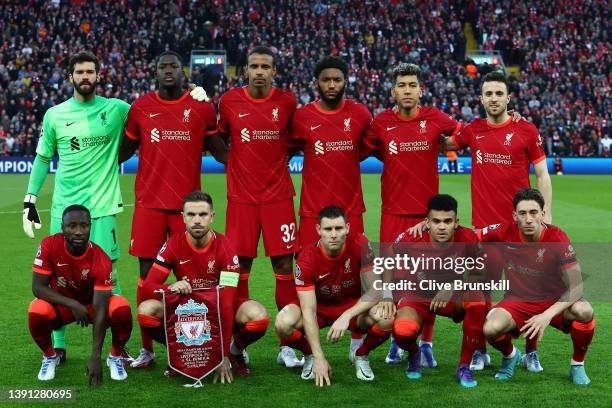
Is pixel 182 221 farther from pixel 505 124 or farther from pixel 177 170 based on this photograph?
pixel 505 124

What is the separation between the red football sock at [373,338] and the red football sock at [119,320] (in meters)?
1.59

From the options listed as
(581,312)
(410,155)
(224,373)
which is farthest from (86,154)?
(581,312)

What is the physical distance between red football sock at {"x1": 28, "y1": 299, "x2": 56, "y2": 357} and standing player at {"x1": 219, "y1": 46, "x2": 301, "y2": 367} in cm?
147

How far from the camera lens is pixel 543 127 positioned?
1150 inches

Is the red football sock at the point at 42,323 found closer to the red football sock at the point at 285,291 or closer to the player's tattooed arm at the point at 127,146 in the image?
the player's tattooed arm at the point at 127,146

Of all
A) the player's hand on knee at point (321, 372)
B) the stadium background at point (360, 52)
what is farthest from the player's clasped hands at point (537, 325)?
the stadium background at point (360, 52)

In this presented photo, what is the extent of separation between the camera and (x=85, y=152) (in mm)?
6520

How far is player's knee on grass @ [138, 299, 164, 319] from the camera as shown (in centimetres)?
584

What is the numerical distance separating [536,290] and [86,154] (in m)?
3.40

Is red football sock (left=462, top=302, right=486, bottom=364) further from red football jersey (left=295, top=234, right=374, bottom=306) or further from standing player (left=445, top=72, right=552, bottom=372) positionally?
standing player (left=445, top=72, right=552, bottom=372)

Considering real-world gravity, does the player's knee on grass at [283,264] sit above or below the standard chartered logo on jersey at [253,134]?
below

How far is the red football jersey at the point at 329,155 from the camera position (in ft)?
21.8

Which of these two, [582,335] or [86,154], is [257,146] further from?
[582,335]

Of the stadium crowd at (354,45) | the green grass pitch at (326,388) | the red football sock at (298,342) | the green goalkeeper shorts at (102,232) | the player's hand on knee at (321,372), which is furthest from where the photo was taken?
the stadium crowd at (354,45)
